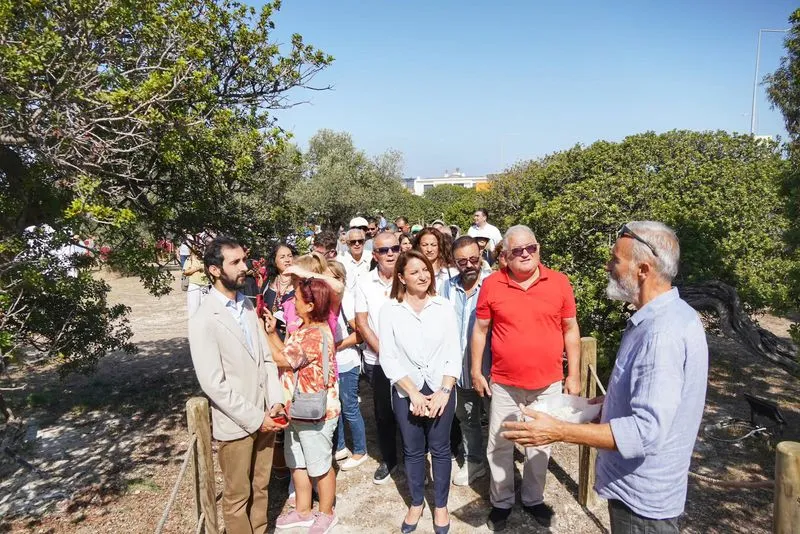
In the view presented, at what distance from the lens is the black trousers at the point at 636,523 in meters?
2.07

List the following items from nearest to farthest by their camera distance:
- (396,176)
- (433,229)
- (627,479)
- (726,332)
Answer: (627,479) → (433,229) → (726,332) → (396,176)

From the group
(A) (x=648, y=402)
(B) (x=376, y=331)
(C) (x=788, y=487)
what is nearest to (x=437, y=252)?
(B) (x=376, y=331)

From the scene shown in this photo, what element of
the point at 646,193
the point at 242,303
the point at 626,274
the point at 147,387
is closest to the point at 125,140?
the point at 242,303

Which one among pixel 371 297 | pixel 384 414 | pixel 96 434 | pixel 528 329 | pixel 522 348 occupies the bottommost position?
pixel 96 434

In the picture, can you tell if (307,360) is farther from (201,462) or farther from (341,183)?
(341,183)

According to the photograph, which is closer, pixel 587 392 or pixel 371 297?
pixel 587 392

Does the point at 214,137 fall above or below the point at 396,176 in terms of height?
below

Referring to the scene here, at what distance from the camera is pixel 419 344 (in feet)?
11.0

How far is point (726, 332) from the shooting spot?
5.80 m

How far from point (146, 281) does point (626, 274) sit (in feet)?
15.9

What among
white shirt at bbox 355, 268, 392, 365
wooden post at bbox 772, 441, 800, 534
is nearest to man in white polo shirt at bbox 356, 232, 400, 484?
white shirt at bbox 355, 268, 392, 365

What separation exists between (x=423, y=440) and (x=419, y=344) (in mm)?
718

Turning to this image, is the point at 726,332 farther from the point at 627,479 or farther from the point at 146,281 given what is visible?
the point at 146,281

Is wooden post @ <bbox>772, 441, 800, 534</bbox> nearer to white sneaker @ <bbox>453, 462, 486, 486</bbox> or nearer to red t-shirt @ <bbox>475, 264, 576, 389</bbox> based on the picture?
red t-shirt @ <bbox>475, 264, 576, 389</bbox>
